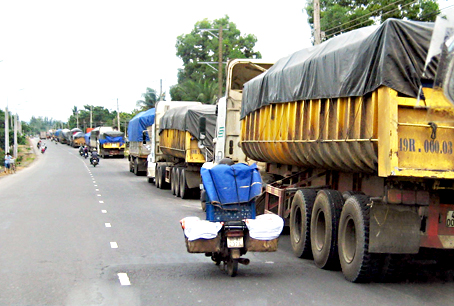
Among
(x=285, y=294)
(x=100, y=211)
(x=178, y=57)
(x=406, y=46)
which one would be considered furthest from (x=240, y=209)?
(x=178, y=57)

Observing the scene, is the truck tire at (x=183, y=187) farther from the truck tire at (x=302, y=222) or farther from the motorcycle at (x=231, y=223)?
the motorcycle at (x=231, y=223)

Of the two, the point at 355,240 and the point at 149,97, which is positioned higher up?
the point at 149,97

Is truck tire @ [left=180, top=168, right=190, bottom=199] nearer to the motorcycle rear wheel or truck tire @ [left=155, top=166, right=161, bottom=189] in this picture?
truck tire @ [left=155, top=166, right=161, bottom=189]

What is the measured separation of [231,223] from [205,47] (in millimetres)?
62473

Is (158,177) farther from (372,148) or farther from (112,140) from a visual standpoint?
(112,140)

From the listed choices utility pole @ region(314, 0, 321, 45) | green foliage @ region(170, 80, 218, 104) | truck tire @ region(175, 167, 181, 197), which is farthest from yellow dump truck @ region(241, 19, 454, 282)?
green foliage @ region(170, 80, 218, 104)

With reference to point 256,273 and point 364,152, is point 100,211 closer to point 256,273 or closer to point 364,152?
point 256,273

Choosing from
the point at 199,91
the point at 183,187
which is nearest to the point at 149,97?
the point at 199,91

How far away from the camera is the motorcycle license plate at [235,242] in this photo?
830cm

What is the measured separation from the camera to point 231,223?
8.46 metres

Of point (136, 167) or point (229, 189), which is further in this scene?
point (136, 167)

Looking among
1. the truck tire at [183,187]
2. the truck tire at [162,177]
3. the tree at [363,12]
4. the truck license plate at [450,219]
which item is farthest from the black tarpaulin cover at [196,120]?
the truck license plate at [450,219]

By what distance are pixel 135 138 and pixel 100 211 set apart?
18.6 m

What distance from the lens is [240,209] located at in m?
8.66
